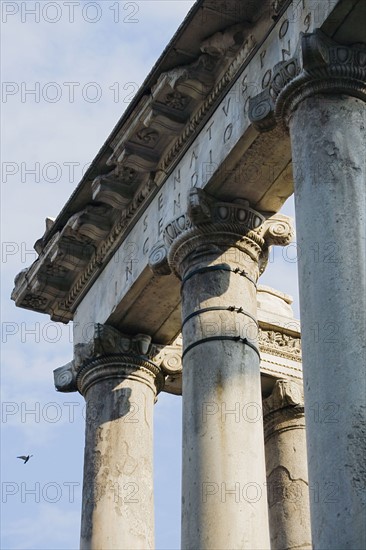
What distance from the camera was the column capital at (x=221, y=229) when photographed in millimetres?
20562

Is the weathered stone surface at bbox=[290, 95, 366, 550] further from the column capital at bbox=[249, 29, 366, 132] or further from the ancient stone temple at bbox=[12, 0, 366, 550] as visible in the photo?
the column capital at bbox=[249, 29, 366, 132]

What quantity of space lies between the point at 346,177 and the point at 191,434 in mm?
4273

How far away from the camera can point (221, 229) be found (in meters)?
20.6

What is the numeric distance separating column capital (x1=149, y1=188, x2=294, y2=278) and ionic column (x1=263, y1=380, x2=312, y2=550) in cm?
480

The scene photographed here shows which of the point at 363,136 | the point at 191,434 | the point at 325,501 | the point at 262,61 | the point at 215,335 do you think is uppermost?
the point at 262,61

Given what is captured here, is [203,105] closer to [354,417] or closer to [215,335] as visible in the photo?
[215,335]

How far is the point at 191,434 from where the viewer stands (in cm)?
1933

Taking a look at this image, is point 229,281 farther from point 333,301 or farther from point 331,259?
point 333,301

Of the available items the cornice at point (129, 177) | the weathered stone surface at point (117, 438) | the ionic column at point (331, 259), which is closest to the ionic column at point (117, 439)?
the weathered stone surface at point (117, 438)

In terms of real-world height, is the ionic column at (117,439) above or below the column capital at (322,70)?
below

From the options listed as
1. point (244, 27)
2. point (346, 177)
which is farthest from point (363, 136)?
point (244, 27)

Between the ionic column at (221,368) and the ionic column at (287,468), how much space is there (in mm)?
4485

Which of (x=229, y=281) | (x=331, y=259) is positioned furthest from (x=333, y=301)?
(x=229, y=281)

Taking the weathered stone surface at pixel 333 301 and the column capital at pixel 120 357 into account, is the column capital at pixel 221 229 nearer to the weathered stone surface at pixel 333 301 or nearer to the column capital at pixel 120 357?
the column capital at pixel 120 357
